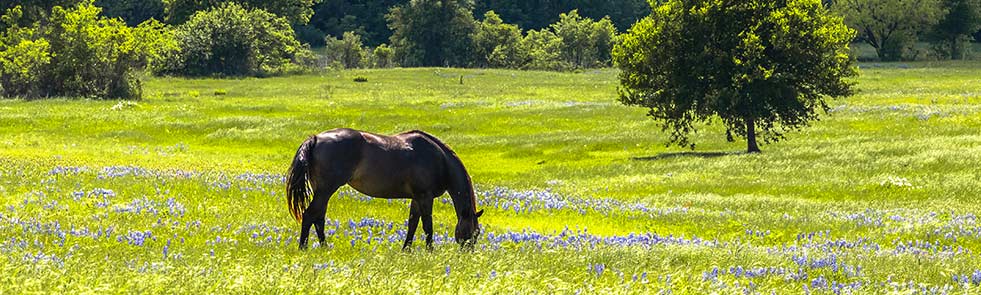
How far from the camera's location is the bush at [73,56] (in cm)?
5762

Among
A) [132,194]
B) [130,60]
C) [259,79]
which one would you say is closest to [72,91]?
[130,60]

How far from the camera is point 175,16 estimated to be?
120562mm

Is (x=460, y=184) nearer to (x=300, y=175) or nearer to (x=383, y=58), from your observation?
(x=300, y=175)

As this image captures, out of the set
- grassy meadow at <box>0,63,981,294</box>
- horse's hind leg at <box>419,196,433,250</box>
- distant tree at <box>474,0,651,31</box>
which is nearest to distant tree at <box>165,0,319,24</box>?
grassy meadow at <box>0,63,981,294</box>

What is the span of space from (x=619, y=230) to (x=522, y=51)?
114519 mm

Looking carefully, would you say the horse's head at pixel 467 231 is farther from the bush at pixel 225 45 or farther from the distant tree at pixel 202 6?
the distant tree at pixel 202 6

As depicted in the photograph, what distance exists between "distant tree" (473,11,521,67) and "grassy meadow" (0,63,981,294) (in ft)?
251

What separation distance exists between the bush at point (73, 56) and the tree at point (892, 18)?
101556mm

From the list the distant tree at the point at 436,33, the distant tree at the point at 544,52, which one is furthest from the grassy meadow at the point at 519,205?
the distant tree at the point at 436,33

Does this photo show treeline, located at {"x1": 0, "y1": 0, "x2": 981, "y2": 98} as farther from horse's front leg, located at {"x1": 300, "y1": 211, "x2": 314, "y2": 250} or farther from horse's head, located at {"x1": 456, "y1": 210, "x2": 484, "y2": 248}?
horse's front leg, located at {"x1": 300, "y1": 211, "x2": 314, "y2": 250}

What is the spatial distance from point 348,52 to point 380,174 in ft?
417

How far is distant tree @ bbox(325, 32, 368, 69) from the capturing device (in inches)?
5281

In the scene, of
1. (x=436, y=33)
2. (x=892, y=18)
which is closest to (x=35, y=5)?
(x=436, y=33)

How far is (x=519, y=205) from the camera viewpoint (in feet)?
62.0
